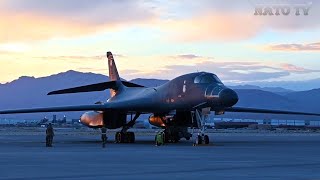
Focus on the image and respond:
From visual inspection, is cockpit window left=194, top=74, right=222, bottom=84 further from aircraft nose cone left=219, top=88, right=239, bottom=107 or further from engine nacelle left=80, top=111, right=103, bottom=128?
engine nacelle left=80, top=111, right=103, bottom=128

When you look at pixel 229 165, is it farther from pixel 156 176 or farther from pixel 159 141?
pixel 159 141

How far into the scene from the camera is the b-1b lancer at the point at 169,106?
37.4 metres

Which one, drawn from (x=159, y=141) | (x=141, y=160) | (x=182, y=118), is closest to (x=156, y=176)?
(x=141, y=160)

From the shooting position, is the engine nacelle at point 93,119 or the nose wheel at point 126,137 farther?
the engine nacelle at point 93,119

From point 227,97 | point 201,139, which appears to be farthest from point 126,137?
point 227,97

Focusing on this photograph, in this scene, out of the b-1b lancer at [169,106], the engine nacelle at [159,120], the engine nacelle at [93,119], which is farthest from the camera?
the engine nacelle at [93,119]

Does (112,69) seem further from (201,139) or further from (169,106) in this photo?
(201,139)

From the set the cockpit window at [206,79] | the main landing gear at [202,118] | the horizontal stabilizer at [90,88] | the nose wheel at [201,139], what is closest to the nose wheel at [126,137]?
the horizontal stabilizer at [90,88]

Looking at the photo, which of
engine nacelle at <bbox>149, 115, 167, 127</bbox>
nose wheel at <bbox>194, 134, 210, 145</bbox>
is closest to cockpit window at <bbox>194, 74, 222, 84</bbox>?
nose wheel at <bbox>194, 134, 210, 145</bbox>

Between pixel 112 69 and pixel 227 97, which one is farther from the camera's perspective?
pixel 112 69

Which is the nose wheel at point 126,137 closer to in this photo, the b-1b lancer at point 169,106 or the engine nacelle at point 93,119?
the b-1b lancer at point 169,106

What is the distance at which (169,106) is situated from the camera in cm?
3997

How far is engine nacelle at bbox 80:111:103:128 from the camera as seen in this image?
4400cm

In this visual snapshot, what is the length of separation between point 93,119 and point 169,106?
6.63m
